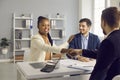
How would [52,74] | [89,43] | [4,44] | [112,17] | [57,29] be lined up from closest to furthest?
1. [112,17]
2. [52,74]
3. [89,43]
4. [4,44]
5. [57,29]

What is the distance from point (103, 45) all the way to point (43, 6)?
6.19m

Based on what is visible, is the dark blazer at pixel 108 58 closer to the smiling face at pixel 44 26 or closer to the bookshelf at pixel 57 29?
the smiling face at pixel 44 26

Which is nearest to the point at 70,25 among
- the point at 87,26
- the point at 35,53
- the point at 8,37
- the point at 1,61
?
the point at 8,37

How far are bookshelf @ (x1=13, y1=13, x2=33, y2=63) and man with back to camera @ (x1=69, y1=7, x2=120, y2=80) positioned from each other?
5758 mm

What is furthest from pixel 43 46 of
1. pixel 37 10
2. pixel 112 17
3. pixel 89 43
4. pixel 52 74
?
pixel 37 10

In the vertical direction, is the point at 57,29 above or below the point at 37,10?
below

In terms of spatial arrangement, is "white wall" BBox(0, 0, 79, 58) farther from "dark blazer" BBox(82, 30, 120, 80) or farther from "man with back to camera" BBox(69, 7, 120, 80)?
"dark blazer" BBox(82, 30, 120, 80)

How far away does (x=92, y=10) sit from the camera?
25.8 ft

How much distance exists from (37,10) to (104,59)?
6201mm

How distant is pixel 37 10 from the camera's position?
25.4 ft

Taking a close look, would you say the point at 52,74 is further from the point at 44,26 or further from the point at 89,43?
the point at 89,43

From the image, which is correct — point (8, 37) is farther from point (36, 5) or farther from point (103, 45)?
point (103, 45)

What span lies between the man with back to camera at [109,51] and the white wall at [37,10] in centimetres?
597

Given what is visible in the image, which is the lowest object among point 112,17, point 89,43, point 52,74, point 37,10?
point 52,74
